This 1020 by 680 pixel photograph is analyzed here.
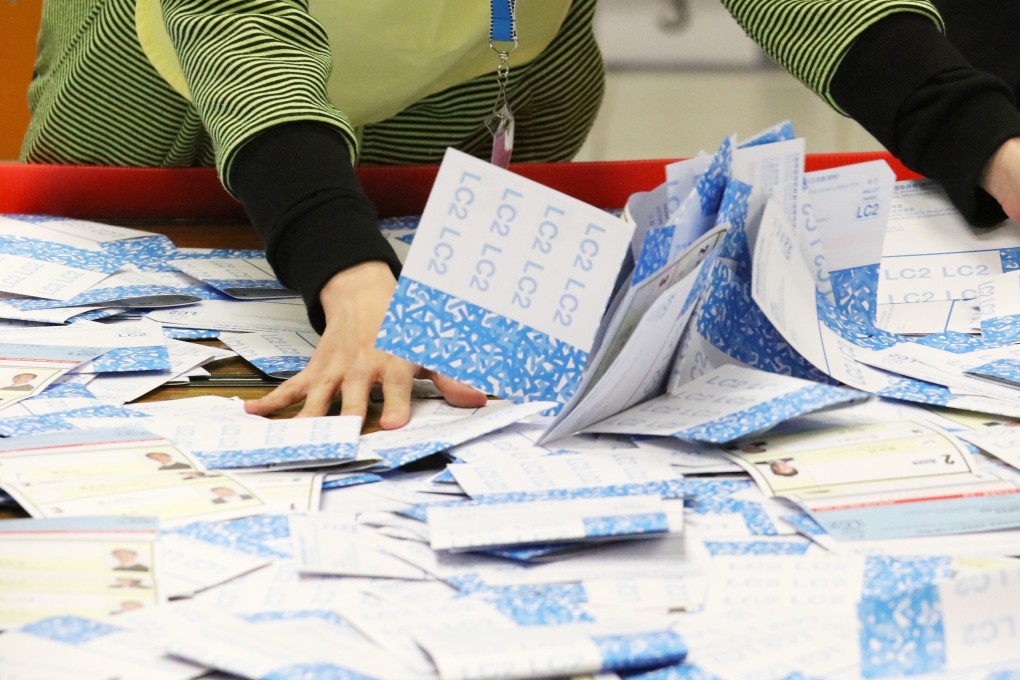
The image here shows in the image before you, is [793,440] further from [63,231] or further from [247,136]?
[63,231]

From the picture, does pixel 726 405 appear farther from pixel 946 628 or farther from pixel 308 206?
pixel 308 206

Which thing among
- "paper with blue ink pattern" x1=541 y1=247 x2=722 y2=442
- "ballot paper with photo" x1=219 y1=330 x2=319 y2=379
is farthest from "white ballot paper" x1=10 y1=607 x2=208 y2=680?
"ballot paper with photo" x1=219 y1=330 x2=319 y2=379

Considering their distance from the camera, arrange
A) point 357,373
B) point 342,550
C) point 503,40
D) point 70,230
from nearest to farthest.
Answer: point 342,550, point 357,373, point 503,40, point 70,230

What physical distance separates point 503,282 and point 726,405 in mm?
185

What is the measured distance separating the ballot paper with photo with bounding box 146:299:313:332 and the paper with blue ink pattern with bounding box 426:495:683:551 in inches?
19.5

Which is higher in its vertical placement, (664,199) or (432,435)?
(664,199)

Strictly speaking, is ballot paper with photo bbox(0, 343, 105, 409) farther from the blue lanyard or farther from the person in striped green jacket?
the blue lanyard

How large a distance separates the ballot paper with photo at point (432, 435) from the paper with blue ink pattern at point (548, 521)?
0.11 metres

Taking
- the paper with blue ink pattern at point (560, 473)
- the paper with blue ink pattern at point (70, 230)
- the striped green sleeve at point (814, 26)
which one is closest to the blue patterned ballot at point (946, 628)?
the paper with blue ink pattern at point (560, 473)

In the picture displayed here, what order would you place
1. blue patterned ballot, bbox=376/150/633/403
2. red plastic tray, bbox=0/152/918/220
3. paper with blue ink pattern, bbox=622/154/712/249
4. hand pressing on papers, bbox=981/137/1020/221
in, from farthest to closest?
red plastic tray, bbox=0/152/918/220
hand pressing on papers, bbox=981/137/1020/221
paper with blue ink pattern, bbox=622/154/712/249
blue patterned ballot, bbox=376/150/633/403

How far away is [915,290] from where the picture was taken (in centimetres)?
117

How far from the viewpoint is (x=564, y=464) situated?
754 mm

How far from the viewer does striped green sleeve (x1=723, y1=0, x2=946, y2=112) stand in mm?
1265

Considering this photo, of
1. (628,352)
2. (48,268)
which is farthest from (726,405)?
(48,268)
